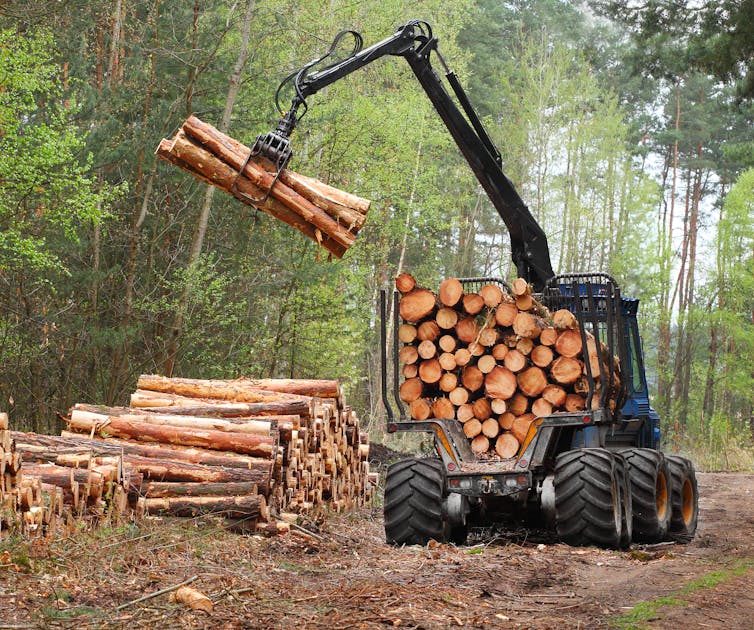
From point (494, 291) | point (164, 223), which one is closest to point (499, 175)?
point (494, 291)

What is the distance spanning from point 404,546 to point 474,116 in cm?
471

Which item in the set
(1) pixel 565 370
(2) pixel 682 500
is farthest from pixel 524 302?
(2) pixel 682 500

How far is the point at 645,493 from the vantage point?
9.67 m

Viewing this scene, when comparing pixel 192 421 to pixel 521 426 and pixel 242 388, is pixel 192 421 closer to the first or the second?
pixel 242 388

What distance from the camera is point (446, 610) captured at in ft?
19.6

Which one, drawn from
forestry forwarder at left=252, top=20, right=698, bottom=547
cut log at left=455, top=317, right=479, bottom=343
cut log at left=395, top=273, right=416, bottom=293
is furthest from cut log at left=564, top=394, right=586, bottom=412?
cut log at left=395, top=273, right=416, bottom=293

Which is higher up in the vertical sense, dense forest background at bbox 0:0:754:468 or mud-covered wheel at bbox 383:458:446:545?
dense forest background at bbox 0:0:754:468

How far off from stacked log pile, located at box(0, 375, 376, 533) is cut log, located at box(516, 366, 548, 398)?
2.59 meters

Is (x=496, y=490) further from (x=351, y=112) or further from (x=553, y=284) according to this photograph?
(x=351, y=112)

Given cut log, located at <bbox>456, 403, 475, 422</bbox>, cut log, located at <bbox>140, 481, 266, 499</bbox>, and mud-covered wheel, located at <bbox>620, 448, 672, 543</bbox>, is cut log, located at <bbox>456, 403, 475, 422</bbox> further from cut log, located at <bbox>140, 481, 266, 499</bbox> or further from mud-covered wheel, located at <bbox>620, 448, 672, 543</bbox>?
cut log, located at <bbox>140, 481, 266, 499</bbox>

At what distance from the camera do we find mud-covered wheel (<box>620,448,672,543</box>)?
9680 millimetres

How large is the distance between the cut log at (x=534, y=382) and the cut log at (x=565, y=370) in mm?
110

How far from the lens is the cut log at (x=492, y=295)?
9977mm

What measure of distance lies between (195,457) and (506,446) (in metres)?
3.07
